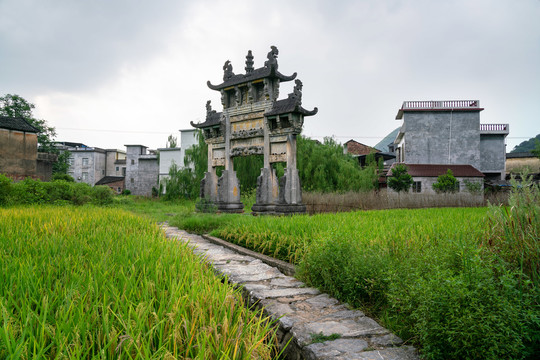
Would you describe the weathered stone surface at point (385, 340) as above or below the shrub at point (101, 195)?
below

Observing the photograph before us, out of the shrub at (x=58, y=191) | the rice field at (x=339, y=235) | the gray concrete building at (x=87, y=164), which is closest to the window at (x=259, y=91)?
the rice field at (x=339, y=235)

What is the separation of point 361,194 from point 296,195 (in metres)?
4.04

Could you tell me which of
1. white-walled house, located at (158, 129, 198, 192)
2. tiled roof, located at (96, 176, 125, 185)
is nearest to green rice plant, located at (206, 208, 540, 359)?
white-walled house, located at (158, 129, 198, 192)

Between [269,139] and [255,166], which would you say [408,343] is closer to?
[269,139]

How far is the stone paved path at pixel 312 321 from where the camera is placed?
2.21 m

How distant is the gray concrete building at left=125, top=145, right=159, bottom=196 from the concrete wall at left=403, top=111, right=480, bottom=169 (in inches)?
990

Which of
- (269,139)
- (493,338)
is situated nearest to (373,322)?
(493,338)

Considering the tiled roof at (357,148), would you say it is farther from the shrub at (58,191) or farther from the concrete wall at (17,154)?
the shrub at (58,191)

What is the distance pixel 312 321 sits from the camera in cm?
274

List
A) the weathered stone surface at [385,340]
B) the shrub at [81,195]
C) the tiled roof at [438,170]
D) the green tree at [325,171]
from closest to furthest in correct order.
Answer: the weathered stone surface at [385,340] → the shrub at [81,195] → the green tree at [325,171] → the tiled roof at [438,170]

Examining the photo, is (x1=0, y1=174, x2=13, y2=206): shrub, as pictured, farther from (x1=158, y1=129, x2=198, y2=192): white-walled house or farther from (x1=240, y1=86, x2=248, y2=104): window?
(x1=158, y1=129, x2=198, y2=192): white-walled house

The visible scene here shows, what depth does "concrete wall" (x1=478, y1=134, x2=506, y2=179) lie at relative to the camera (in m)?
26.9

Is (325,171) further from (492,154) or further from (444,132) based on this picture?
(492,154)

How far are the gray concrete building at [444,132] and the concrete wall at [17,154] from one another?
84.9 ft
